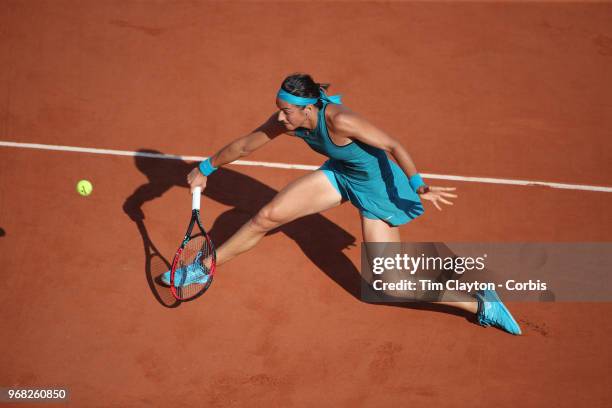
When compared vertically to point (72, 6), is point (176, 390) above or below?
below

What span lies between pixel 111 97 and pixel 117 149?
0.90 metres

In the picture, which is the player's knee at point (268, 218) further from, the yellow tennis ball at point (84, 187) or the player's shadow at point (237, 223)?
the yellow tennis ball at point (84, 187)

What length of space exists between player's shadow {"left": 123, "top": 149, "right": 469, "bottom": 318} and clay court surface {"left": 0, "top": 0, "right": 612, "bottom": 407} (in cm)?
2

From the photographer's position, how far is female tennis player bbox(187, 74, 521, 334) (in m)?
4.79

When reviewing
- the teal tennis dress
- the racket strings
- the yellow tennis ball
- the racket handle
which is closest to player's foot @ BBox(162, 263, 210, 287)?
the racket strings

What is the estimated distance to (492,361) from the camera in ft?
18.0

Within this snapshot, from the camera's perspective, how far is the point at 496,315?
221 inches

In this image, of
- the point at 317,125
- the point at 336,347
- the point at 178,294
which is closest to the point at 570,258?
the point at 336,347

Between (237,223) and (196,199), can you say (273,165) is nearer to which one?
(237,223)

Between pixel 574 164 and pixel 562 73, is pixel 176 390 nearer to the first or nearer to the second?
pixel 574 164

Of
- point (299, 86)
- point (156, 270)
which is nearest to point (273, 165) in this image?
point (156, 270)

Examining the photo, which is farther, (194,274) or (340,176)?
(194,274)

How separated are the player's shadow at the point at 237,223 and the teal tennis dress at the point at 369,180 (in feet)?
3.42

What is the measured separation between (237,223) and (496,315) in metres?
2.59
